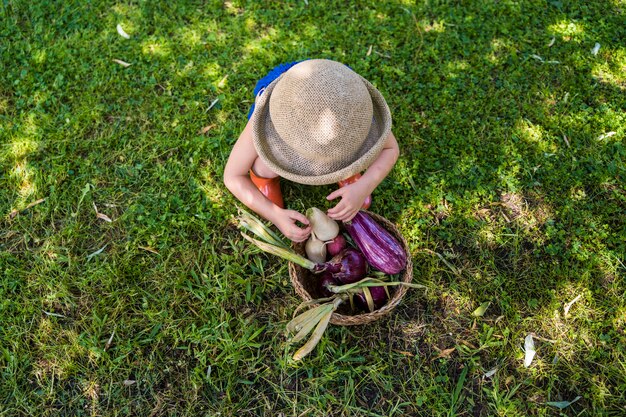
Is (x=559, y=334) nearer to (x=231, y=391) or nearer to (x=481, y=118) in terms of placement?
(x=481, y=118)

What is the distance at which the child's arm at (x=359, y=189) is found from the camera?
7.30 ft

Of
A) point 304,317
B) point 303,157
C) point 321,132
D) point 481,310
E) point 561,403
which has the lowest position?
point 561,403

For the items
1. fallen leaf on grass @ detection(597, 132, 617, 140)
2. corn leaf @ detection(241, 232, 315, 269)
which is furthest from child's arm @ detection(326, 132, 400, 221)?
fallen leaf on grass @ detection(597, 132, 617, 140)

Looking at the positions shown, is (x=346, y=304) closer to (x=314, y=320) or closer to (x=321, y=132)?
(x=314, y=320)

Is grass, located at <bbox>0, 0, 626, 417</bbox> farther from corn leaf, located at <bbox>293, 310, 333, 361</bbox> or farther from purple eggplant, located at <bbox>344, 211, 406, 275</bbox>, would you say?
purple eggplant, located at <bbox>344, 211, 406, 275</bbox>

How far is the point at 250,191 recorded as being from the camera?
2387 millimetres

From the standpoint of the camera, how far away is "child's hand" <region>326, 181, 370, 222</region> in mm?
2223

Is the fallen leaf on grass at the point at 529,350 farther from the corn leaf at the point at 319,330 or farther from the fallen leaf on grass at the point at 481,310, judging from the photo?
the corn leaf at the point at 319,330

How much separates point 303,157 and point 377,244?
0.65 meters

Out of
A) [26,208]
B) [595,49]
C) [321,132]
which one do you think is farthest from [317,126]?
[595,49]

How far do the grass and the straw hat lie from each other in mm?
784

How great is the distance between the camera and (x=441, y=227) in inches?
107

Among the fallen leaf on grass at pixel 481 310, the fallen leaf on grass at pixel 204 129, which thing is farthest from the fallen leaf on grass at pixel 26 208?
the fallen leaf on grass at pixel 481 310

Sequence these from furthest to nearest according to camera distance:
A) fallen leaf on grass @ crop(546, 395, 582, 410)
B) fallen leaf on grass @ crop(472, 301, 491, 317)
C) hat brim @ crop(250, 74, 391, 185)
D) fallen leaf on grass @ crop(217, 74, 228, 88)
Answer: fallen leaf on grass @ crop(217, 74, 228, 88), fallen leaf on grass @ crop(472, 301, 491, 317), fallen leaf on grass @ crop(546, 395, 582, 410), hat brim @ crop(250, 74, 391, 185)
